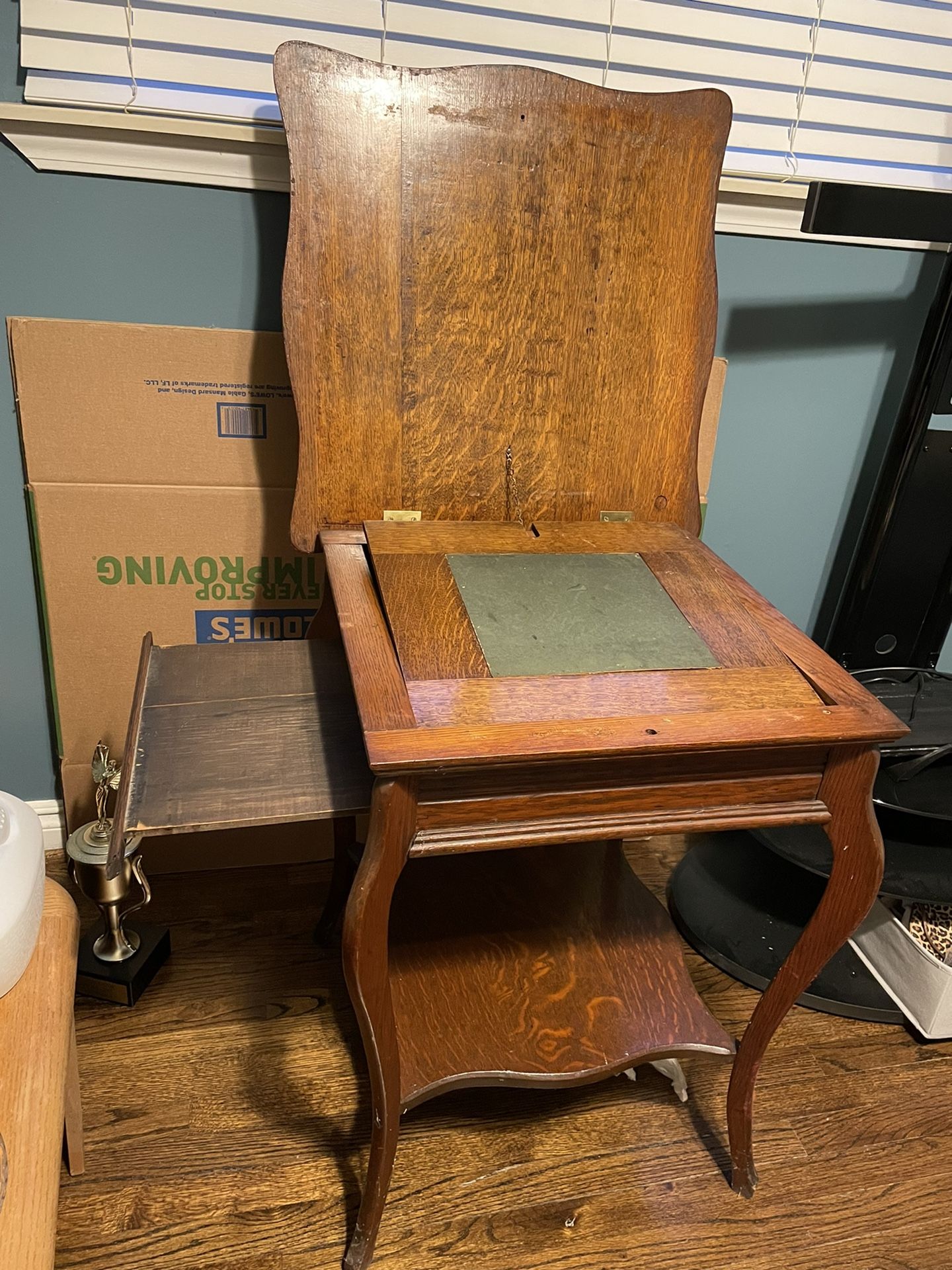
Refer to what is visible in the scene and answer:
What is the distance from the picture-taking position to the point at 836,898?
92 centimetres

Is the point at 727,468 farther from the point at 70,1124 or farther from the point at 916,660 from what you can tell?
the point at 70,1124

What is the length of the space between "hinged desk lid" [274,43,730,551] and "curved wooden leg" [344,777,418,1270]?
49 cm

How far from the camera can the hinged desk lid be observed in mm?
1048

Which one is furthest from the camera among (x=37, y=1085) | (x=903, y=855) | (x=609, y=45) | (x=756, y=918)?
(x=756, y=918)

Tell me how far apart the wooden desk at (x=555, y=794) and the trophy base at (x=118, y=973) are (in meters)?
0.41

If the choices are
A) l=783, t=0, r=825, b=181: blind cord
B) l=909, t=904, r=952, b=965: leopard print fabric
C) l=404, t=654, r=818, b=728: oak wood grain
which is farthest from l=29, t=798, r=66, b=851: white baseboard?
l=783, t=0, r=825, b=181: blind cord

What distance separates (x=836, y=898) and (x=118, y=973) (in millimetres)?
992

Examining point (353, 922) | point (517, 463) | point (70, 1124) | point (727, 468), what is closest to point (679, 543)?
point (517, 463)

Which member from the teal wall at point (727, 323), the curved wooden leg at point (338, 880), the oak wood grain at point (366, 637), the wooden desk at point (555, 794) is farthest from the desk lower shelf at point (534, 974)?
the teal wall at point (727, 323)

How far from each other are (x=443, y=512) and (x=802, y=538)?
84 cm

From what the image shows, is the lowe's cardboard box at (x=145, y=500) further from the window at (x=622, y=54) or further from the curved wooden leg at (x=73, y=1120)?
the curved wooden leg at (x=73, y=1120)

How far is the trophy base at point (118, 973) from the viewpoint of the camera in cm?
129

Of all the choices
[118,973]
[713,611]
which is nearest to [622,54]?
[713,611]

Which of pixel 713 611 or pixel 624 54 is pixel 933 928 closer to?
pixel 713 611
